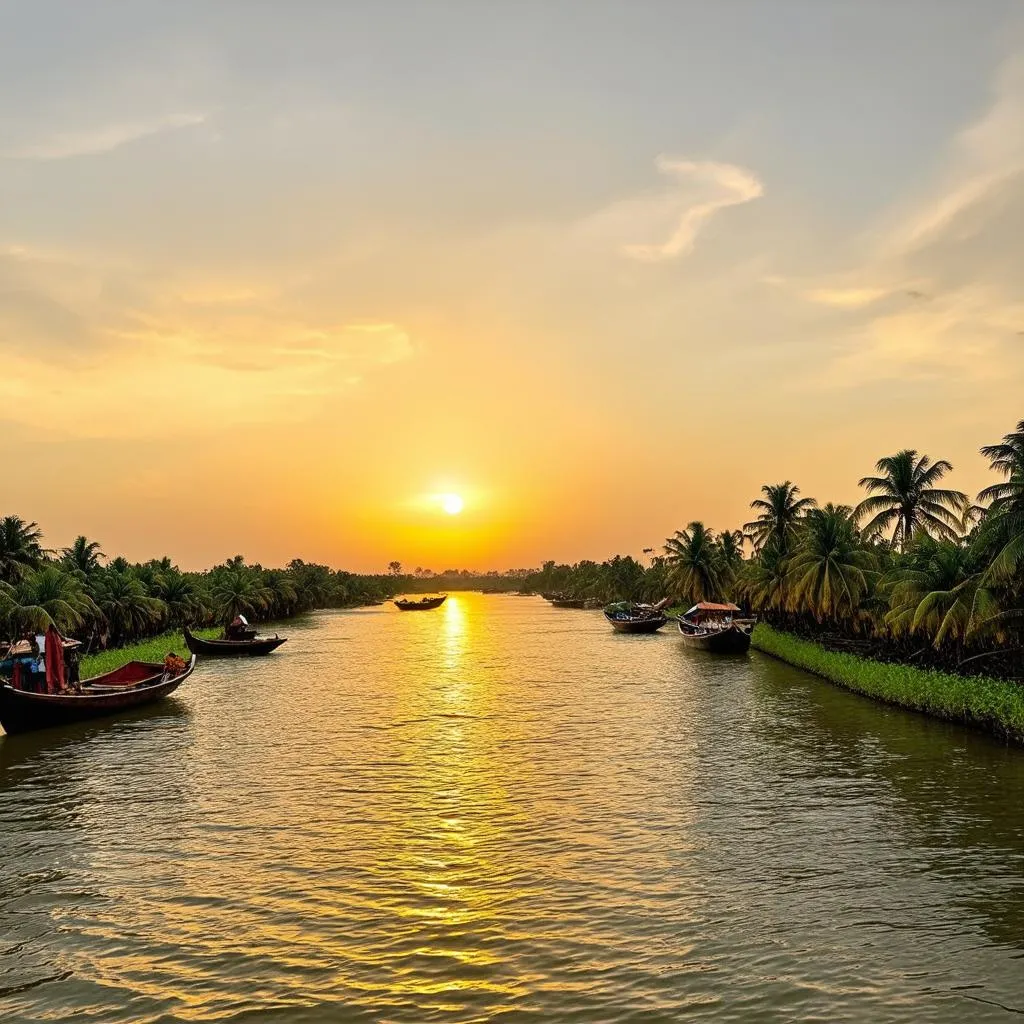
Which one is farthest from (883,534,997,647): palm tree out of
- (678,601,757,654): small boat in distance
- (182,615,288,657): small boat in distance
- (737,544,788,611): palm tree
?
(182,615,288,657): small boat in distance

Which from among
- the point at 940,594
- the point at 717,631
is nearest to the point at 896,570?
the point at 940,594

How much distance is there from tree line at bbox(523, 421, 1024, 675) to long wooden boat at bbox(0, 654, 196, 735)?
3537 centimetres

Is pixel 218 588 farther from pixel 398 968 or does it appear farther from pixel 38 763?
pixel 398 968

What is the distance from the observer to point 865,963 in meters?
13.4

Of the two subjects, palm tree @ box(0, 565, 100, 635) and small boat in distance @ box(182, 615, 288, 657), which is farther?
small boat in distance @ box(182, 615, 288, 657)

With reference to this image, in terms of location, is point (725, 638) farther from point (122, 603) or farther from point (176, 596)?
point (176, 596)

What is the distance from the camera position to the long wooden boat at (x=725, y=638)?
228 ft

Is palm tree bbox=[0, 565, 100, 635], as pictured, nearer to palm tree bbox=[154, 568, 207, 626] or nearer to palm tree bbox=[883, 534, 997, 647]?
palm tree bbox=[154, 568, 207, 626]

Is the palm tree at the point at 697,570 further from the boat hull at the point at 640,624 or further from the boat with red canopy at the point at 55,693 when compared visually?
the boat with red canopy at the point at 55,693

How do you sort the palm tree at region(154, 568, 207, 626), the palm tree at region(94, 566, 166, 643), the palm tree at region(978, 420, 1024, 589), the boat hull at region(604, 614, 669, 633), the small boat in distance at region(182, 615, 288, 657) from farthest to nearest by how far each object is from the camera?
the boat hull at region(604, 614, 669, 633), the palm tree at region(154, 568, 207, 626), the small boat in distance at region(182, 615, 288, 657), the palm tree at region(94, 566, 166, 643), the palm tree at region(978, 420, 1024, 589)

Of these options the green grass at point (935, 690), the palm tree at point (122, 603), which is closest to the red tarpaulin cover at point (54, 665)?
the palm tree at point (122, 603)

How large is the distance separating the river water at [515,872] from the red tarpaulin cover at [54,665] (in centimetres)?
239

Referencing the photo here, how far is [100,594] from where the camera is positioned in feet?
220

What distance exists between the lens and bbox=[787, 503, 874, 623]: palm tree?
5753cm
